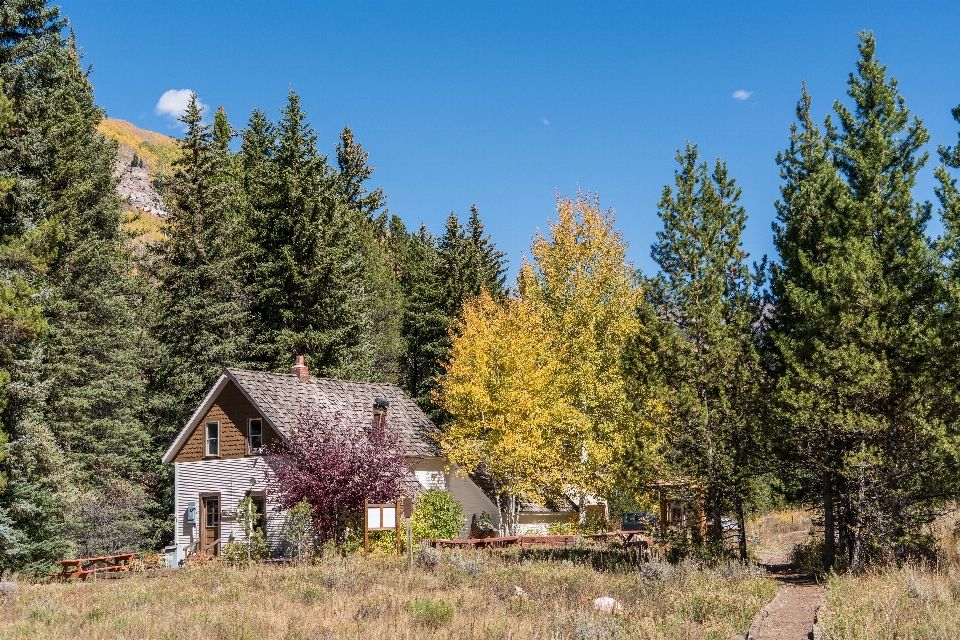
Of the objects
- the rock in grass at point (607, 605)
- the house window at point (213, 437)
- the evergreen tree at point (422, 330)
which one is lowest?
the rock in grass at point (607, 605)

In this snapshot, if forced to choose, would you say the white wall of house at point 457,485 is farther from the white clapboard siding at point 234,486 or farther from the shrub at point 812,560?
the shrub at point 812,560

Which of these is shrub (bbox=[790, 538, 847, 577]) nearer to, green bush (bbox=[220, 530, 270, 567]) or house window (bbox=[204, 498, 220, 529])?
green bush (bbox=[220, 530, 270, 567])

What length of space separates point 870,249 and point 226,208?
31.5 m

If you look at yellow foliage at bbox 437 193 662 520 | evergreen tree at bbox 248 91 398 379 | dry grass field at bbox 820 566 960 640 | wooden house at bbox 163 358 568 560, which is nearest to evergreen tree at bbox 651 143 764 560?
dry grass field at bbox 820 566 960 640

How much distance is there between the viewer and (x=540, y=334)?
33281mm

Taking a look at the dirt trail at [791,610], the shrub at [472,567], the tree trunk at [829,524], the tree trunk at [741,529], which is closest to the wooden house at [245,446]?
the shrub at [472,567]

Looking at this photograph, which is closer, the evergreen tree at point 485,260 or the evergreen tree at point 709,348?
the evergreen tree at point 709,348

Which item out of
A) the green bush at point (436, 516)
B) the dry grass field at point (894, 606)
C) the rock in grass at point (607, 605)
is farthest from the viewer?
the green bush at point (436, 516)

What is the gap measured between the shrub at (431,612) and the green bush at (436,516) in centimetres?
1731

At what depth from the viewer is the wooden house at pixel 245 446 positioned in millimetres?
30750

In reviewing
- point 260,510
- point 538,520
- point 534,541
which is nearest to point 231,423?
point 260,510

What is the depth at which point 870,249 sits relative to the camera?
62.4ft

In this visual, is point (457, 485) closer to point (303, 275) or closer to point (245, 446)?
point (245, 446)

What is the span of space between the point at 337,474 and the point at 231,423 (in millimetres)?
7549
